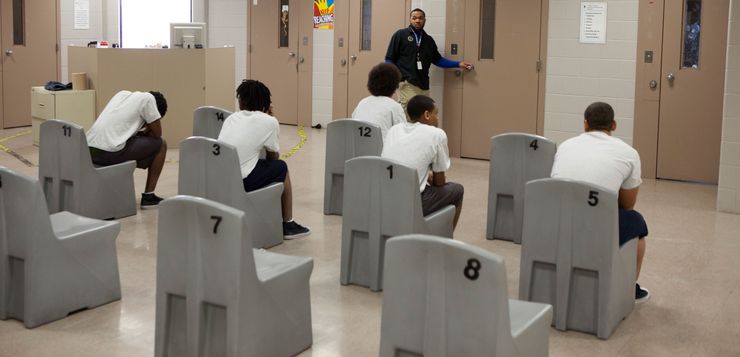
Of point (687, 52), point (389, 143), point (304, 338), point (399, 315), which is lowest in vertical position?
point (304, 338)

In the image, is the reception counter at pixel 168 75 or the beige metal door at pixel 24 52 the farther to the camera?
the beige metal door at pixel 24 52

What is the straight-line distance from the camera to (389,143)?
5.93 m

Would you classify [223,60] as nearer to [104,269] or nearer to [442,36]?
[442,36]

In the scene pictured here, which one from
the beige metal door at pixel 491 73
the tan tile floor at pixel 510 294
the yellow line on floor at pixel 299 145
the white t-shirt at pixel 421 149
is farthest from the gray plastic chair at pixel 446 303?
the beige metal door at pixel 491 73

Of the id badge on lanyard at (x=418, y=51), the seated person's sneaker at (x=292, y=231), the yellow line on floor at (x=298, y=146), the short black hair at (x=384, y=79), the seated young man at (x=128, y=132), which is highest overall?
the id badge on lanyard at (x=418, y=51)

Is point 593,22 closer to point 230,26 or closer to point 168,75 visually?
point 168,75

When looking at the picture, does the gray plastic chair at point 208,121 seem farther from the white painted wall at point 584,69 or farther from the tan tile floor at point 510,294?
the white painted wall at point 584,69

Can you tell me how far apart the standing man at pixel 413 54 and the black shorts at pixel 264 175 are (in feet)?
13.6

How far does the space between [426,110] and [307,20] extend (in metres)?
7.83

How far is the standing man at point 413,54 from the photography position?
35.3 ft

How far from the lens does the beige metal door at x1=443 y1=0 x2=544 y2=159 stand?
1073 centimetres

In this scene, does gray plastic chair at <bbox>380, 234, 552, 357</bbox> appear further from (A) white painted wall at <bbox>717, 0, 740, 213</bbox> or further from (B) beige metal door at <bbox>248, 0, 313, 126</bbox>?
(B) beige metal door at <bbox>248, 0, 313, 126</bbox>

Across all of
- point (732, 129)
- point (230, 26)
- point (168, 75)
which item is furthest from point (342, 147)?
point (230, 26)

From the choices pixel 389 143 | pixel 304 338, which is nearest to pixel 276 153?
pixel 389 143
